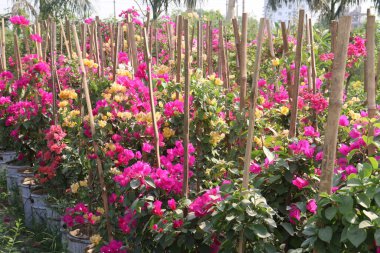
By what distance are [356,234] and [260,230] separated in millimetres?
336

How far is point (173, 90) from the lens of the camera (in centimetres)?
232

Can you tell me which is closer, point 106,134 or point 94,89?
point 106,134

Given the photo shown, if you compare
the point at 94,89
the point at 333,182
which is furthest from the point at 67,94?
the point at 333,182

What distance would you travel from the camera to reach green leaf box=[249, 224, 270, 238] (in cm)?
141

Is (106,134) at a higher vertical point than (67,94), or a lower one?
lower

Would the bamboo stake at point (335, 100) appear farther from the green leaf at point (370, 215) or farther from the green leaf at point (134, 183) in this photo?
the green leaf at point (134, 183)

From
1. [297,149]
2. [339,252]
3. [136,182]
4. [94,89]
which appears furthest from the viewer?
[94,89]

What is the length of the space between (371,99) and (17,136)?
9.02 ft

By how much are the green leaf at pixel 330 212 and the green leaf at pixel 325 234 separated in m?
0.05

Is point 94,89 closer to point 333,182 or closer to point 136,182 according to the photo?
point 136,182

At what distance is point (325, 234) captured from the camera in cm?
121

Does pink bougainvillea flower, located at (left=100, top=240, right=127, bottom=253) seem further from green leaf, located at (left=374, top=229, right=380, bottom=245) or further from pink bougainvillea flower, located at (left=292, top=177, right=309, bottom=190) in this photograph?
green leaf, located at (left=374, top=229, right=380, bottom=245)

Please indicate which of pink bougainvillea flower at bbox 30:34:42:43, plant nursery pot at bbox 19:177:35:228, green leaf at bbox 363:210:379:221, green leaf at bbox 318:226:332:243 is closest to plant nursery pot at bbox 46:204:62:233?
plant nursery pot at bbox 19:177:35:228

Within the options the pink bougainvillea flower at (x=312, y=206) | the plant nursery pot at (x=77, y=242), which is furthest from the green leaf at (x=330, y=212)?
the plant nursery pot at (x=77, y=242)
